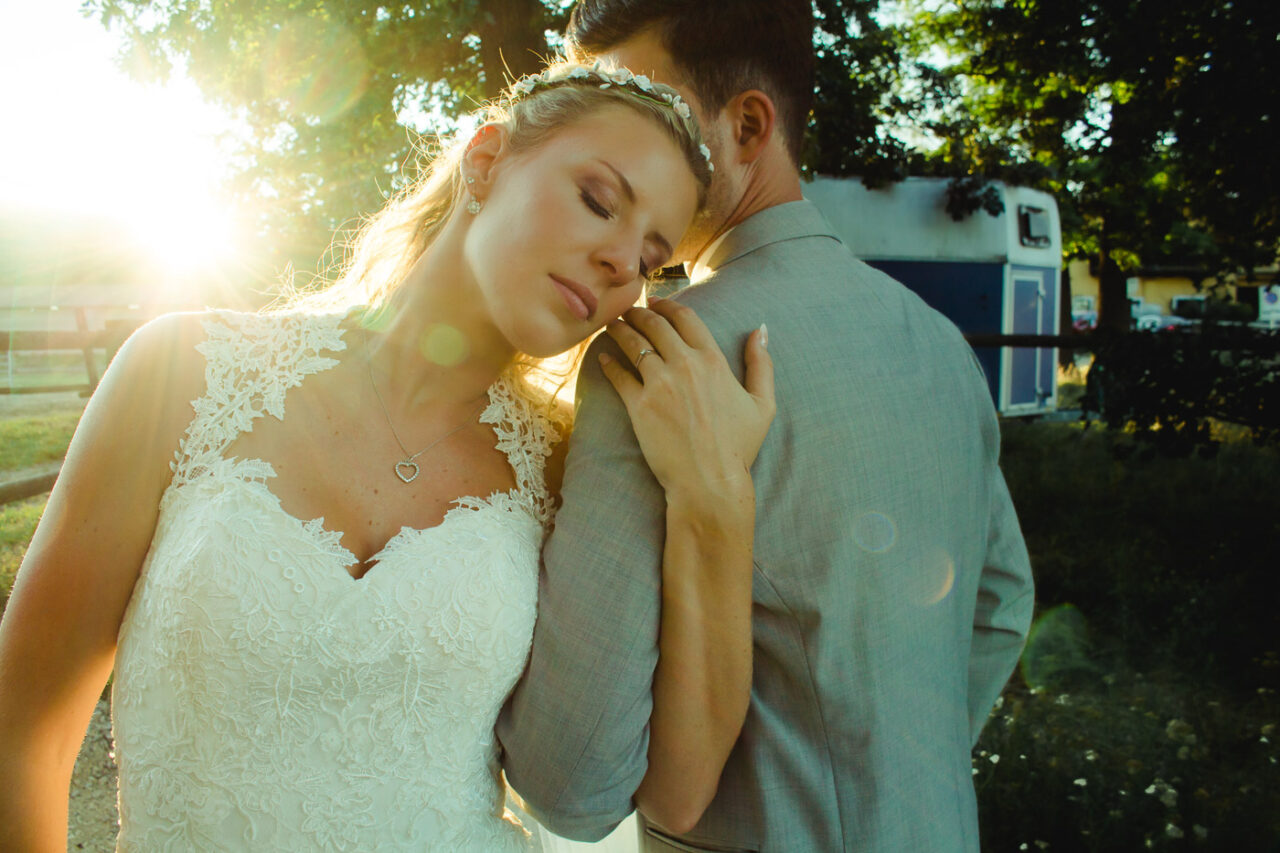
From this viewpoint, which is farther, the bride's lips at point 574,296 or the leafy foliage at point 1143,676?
the leafy foliage at point 1143,676

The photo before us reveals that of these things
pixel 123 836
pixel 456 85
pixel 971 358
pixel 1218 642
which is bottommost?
pixel 1218 642

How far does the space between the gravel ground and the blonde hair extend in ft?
10.0

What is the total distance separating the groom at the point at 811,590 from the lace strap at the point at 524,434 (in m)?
0.43

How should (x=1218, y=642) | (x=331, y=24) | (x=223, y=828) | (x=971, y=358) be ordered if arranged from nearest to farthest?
1. (x=223, y=828)
2. (x=971, y=358)
3. (x=1218, y=642)
4. (x=331, y=24)

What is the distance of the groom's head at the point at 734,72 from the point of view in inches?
77.2

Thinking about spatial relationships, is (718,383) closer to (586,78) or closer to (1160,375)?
(586,78)

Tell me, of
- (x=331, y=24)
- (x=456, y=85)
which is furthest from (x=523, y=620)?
(x=456, y=85)

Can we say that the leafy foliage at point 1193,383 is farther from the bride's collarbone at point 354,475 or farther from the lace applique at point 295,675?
the lace applique at point 295,675

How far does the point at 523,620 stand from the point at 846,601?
70 cm

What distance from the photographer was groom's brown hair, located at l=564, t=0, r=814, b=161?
6.40ft

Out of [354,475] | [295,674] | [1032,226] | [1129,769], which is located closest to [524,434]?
[354,475]

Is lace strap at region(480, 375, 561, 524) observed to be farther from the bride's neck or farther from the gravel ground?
the gravel ground

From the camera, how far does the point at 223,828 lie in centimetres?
174

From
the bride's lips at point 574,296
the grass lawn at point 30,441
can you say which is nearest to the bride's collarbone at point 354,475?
the bride's lips at point 574,296
